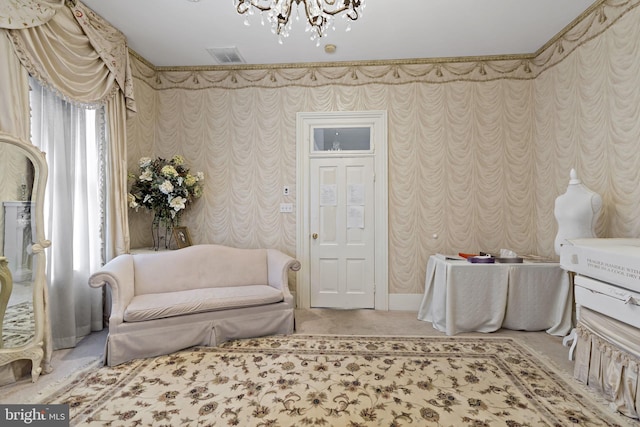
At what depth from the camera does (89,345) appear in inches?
104

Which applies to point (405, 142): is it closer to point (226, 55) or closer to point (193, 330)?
point (226, 55)

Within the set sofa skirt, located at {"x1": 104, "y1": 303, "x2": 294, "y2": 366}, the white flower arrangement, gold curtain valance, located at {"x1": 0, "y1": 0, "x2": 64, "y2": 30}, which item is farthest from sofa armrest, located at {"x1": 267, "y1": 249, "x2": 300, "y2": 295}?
gold curtain valance, located at {"x1": 0, "y1": 0, "x2": 64, "y2": 30}

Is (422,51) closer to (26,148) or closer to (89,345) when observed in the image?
(26,148)

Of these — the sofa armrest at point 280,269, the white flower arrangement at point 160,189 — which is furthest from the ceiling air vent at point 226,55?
the sofa armrest at point 280,269

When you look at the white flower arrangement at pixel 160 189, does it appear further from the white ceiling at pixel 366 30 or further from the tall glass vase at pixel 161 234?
the white ceiling at pixel 366 30

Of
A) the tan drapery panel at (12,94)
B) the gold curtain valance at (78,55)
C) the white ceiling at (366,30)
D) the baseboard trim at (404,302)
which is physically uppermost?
the white ceiling at (366,30)

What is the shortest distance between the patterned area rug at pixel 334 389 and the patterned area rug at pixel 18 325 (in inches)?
17.6

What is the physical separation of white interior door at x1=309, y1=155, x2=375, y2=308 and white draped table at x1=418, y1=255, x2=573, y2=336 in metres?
1.01

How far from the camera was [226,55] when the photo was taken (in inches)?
137

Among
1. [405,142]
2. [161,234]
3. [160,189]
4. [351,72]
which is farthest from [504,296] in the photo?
[161,234]

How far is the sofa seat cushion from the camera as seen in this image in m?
2.41

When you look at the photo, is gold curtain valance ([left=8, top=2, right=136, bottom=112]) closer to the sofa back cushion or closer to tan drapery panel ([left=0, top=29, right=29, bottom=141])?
tan drapery panel ([left=0, top=29, right=29, bottom=141])

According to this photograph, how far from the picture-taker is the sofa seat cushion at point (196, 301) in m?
2.41

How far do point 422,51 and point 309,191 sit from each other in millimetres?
2017
